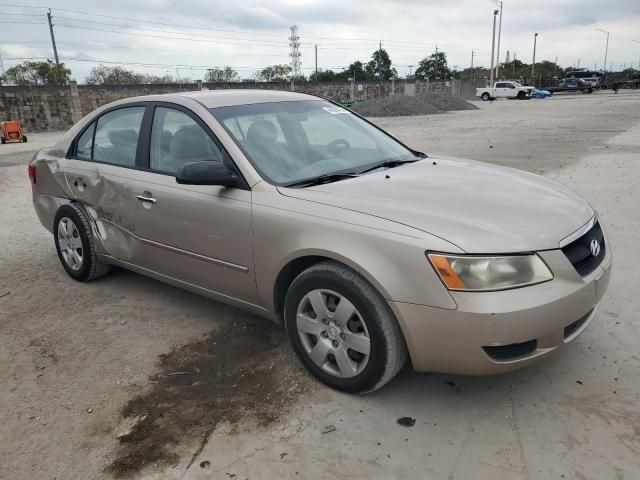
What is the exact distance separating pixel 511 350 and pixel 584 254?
669mm

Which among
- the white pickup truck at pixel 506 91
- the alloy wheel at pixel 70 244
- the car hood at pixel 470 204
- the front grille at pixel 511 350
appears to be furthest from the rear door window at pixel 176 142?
the white pickup truck at pixel 506 91

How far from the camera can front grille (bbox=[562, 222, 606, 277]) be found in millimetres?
2603

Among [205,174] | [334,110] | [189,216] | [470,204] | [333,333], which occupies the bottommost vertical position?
[333,333]

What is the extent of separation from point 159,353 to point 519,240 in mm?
2362

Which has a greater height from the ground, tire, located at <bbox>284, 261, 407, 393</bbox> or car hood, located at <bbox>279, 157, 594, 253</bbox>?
car hood, located at <bbox>279, 157, 594, 253</bbox>

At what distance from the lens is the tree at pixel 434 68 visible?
107 metres

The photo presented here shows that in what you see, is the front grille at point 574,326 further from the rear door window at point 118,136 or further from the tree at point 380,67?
the tree at point 380,67

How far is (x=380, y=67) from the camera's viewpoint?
4023 inches

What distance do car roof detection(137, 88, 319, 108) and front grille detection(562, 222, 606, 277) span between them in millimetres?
2278

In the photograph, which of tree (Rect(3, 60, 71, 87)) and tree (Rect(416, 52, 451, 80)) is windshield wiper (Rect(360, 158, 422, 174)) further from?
tree (Rect(416, 52, 451, 80))

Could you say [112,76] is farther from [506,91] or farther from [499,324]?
[499,324]

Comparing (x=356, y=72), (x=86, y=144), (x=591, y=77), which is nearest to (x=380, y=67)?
(x=356, y=72)

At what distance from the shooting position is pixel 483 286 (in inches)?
94.2

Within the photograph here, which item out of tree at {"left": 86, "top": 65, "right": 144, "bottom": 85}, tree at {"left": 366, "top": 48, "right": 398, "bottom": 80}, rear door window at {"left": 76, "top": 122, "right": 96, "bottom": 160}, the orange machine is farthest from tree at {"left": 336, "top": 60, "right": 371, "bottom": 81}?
rear door window at {"left": 76, "top": 122, "right": 96, "bottom": 160}
